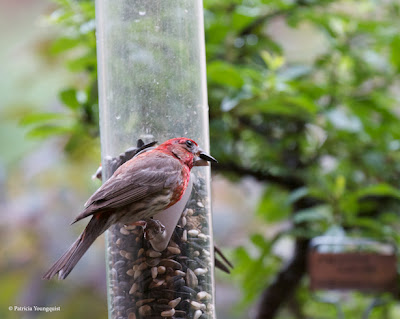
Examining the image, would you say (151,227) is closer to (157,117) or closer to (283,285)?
(157,117)

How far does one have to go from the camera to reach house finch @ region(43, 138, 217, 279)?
135cm

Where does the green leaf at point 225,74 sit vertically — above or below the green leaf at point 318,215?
above

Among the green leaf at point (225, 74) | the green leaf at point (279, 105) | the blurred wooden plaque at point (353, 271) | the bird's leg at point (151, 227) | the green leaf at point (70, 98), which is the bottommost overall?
the blurred wooden plaque at point (353, 271)

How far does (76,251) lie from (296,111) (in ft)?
3.82

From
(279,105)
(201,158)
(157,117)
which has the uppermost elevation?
(279,105)

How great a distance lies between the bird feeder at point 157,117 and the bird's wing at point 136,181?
153mm

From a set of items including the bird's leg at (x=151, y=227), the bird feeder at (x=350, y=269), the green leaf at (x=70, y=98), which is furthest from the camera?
the bird feeder at (x=350, y=269)

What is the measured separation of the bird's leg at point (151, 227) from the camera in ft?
4.93

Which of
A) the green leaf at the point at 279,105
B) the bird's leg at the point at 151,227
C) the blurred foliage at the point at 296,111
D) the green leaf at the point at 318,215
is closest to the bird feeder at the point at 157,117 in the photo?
the bird's leg at the point at 151,227

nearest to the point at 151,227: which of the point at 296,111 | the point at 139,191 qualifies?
the point at 139,191

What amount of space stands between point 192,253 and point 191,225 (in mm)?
82

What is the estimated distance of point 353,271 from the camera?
7.59ft

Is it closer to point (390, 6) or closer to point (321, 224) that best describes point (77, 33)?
point (321, 224)

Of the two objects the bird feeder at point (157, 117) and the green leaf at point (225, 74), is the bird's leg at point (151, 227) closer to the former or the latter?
the bird feeder at point (157, 117)
